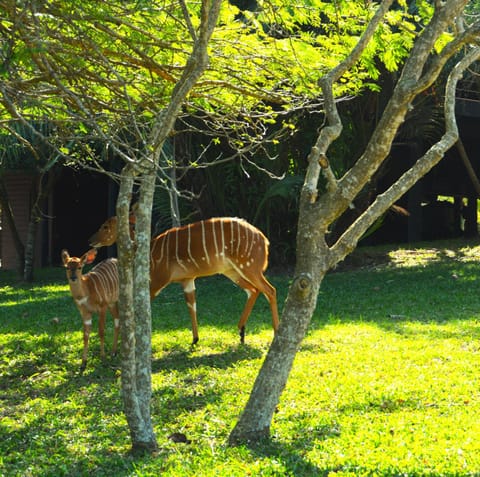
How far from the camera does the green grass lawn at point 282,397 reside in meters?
4.87

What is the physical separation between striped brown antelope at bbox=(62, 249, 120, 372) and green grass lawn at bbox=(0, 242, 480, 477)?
33 centimetres

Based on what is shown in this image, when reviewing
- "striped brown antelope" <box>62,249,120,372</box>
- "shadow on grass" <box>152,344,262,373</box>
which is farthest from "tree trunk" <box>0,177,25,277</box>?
"shadow on grass" <box>152,344,262,373</box>

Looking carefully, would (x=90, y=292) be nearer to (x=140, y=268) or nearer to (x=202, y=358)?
(x=202, y=358)

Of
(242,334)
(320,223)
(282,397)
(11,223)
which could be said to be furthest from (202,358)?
(11,223)

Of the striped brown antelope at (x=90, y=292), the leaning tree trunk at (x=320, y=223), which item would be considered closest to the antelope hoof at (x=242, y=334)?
the striped brown antelope at (x=90, y=292)

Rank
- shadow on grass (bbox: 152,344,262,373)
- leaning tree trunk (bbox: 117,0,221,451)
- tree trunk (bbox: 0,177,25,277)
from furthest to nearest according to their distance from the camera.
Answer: tree trunk (bbox: 0,177,25,277), shadow on grass (bbox: 152,344,262,373), leaning tree trunk (bbox: 117,0,221,451)

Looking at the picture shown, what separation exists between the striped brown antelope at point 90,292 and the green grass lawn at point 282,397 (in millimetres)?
326

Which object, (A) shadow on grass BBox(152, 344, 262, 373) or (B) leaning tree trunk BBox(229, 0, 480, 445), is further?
(A) shadow on grass BBox(152, 344, 262, 373)

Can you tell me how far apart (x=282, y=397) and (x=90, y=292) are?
2.46 meters

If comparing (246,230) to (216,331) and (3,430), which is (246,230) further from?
(3,430)

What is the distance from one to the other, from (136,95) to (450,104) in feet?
9.56

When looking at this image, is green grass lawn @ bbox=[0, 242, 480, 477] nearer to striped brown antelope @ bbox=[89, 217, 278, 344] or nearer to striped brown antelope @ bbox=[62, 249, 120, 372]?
striped brown antelope @ bbox=[62, 249, 120, 372]

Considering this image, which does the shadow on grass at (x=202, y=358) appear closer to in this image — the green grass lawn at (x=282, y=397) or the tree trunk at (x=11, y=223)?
the green grass lawn at (x=282, y=397)

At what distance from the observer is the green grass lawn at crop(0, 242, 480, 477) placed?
→ 192 inches
